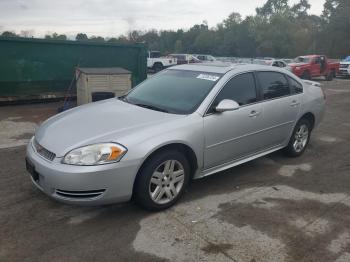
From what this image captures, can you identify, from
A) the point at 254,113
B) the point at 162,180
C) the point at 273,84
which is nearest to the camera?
the point at 162,180

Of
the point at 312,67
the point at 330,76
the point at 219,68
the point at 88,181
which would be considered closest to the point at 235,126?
the point at 219,68

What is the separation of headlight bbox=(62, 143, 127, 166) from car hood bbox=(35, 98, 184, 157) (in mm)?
65

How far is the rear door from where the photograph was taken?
16.1ft

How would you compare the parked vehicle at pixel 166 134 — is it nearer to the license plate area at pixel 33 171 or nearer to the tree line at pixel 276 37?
the license plate area at pixel 33 171

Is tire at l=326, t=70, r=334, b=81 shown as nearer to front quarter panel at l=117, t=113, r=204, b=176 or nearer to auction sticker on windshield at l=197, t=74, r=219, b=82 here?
auction sticker on windshield at l=197, t=74, r=219, b=82

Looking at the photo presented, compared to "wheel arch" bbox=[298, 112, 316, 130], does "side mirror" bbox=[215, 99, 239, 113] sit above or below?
above

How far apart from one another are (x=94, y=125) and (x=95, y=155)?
55cm

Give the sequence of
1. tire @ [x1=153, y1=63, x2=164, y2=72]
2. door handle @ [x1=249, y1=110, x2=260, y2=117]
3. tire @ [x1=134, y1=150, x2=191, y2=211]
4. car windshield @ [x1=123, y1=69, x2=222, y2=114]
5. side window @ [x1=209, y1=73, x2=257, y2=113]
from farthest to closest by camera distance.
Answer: tire @ [x1=153, y1=63, x2=164, y2=72]
door handle @ [x1=249, y1=110, x2=260, y2=117]
side window @ [x1=209, y1=73, x2=257, y2=113]
car windshield @ [x1=123, y1=69, x2=222, y2=114]
tire @ [x1=134, y1=150, x2=191, y2=211]

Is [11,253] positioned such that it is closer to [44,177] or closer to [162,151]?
[44,177]

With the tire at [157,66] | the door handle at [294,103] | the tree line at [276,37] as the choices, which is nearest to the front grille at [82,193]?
the door handle at [294,103]

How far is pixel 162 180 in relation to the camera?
3.74m

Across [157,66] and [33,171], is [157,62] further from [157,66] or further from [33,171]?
[33,171]

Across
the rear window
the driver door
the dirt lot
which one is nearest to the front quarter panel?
the driver door

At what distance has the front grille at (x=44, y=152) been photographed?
11.5 feet
